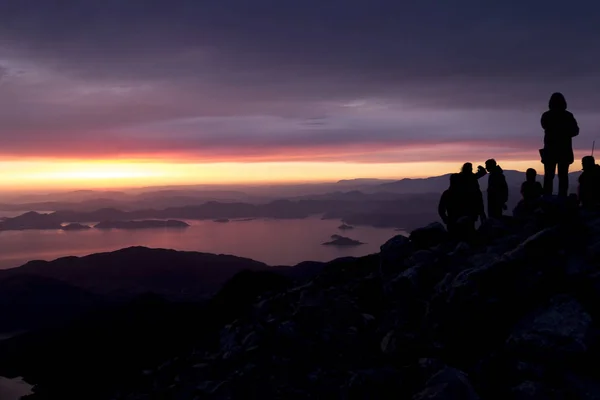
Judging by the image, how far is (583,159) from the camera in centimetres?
1672

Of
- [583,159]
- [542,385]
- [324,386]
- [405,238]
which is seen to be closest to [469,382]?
[542,385]

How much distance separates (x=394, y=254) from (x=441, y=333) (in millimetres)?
6570

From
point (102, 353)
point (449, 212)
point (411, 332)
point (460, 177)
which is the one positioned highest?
point (460, 177)

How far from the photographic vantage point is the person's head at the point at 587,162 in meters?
16.5

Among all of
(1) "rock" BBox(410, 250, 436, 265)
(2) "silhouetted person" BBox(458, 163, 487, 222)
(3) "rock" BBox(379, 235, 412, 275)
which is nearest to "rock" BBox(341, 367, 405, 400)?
(1) "rock" BBox(410, 250, 436, 265)

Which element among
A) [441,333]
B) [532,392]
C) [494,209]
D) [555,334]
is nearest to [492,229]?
[494,209]

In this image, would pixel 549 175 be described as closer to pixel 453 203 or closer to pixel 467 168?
pixel 467 168

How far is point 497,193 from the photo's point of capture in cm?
1948

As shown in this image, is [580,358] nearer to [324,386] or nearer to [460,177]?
[324,386]

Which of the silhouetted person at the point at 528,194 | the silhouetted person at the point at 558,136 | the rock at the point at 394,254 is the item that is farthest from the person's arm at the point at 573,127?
the rock at the point at 394,254

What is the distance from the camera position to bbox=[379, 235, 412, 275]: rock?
56.3ft

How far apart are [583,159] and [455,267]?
6.60 meters

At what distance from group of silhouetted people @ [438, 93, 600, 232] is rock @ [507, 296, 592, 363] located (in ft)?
17.2

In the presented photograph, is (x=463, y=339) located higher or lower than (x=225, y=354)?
higher
